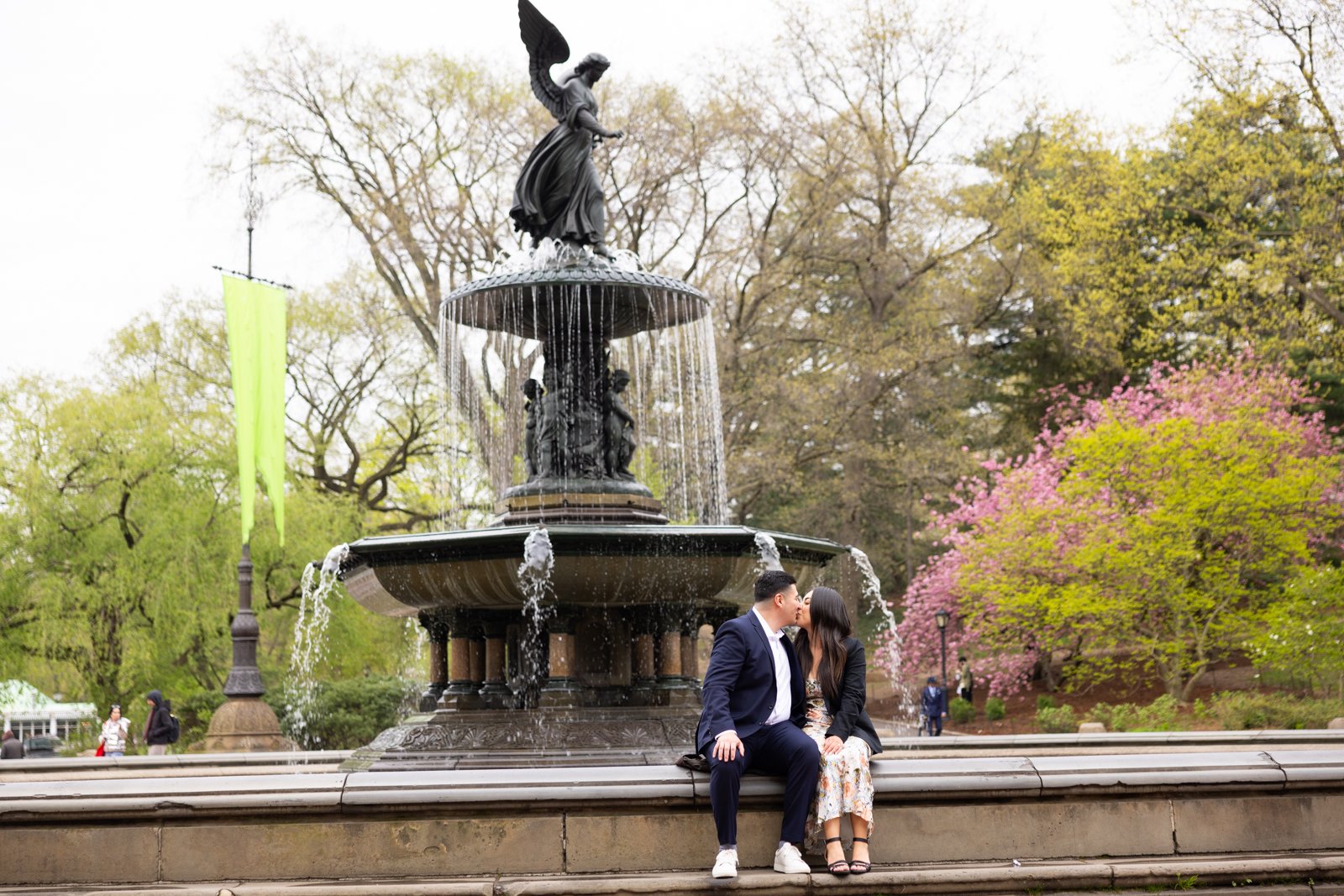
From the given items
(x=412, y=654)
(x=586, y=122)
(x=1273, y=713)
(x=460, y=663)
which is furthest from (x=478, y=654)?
(x=412, y=654)

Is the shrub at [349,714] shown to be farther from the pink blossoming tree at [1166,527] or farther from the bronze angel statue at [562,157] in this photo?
the bronze angel statue at [562,157]

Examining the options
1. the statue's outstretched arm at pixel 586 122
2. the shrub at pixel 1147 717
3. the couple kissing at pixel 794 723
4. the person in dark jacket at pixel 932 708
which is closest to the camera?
the couple kissing at pixel 794 723

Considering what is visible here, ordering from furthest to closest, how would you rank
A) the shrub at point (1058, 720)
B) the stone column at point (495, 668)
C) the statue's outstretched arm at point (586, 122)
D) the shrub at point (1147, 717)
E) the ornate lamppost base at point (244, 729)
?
the shrub at point (1058, 720) → the shrub at point (1147, 717) → the ornate lamppost base at point (244, 729) → the statue's outstretched arm at point (586, 122) → the stone column at point (495, 668)

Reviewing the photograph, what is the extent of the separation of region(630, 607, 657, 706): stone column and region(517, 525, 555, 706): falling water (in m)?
0.74

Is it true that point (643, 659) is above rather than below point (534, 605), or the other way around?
below

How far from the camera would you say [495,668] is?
1193 cm

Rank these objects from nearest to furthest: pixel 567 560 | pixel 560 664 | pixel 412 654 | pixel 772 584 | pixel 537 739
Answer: pixel 772 584, pixel 567 560, pixel 537 739, pixel 560 664, pixel 412 654

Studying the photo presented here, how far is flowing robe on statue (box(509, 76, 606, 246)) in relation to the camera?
500 inches

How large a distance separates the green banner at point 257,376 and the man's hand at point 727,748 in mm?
14609

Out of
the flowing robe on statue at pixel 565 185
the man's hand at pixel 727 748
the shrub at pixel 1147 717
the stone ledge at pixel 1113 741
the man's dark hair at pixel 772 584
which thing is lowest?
the shrub at pixel 1147 717

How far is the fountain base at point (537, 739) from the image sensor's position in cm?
961

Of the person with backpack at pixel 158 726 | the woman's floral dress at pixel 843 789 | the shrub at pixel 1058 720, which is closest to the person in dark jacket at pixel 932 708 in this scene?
the shrub at pixel 1058 720

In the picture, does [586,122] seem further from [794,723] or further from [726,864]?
[726,864]

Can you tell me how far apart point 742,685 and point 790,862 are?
798 mm
